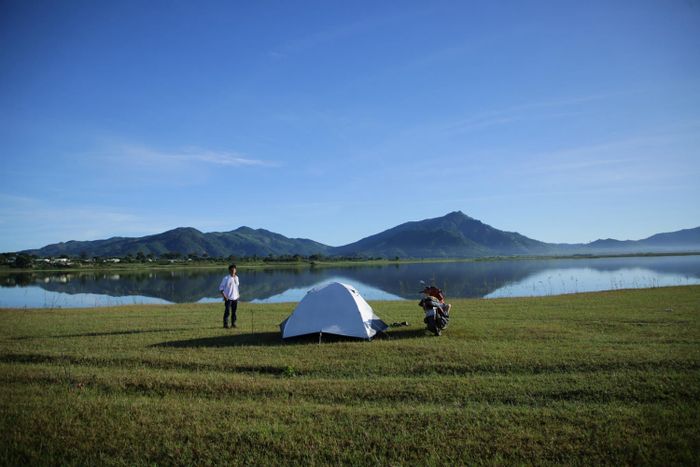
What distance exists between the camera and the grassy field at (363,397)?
6.71 m

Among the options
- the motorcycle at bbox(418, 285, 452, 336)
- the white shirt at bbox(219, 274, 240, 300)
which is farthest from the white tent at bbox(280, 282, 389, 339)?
the white shirt at bbox(219, 274, 240, 300)

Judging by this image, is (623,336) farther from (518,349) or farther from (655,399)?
(655,399)

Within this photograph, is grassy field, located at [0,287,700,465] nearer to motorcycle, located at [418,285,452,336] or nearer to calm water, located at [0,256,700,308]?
motorcycle, located at [418,285,452,336]

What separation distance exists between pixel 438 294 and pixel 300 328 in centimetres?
568

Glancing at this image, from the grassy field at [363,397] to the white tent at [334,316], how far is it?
0.61 meters

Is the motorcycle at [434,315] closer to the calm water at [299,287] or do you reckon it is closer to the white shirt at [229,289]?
the calm water at [299,287]

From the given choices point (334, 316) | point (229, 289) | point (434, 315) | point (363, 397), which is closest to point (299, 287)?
point (229, 289)

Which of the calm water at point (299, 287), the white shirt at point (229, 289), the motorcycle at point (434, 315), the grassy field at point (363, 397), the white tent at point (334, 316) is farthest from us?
the calm water at point (299, 287)

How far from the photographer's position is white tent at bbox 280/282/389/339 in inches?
589

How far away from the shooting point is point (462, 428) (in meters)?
7.40

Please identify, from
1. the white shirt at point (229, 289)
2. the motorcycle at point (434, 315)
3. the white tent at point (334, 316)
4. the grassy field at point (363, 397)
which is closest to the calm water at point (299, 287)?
the motorcycle at point (434, 315)

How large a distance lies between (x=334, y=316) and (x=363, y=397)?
20.6 feet

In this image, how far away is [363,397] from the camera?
29.8 ft

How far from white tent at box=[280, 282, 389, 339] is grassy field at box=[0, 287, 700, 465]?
61 centimetres
